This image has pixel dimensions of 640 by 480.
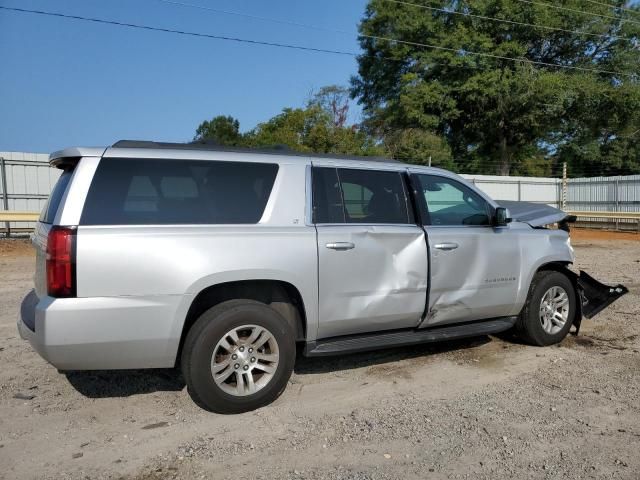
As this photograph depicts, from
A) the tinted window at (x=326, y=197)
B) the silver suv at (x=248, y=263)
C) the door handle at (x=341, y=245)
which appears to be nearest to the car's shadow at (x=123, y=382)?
the silver suv at (x=248, y=263)

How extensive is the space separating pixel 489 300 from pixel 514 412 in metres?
1.32

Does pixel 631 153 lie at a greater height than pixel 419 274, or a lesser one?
greater

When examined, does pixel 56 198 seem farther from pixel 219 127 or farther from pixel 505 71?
pixel 219 127

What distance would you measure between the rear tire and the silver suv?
36 cm

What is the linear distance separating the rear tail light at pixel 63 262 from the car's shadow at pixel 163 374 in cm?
127

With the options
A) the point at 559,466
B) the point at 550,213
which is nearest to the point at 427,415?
the point at 559,466

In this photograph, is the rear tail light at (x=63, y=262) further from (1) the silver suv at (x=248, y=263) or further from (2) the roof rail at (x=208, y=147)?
(2) the roof rail at (x=208, y=147)

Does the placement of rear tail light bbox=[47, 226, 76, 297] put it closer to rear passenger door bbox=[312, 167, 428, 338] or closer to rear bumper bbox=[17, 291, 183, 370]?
rear bumper bbox=[17, 291, 183, 370]

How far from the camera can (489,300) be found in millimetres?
5145

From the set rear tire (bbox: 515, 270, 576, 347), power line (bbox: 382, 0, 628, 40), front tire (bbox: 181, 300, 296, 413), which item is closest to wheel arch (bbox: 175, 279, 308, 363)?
front tire (bbox: 181, 300, 296, 413)

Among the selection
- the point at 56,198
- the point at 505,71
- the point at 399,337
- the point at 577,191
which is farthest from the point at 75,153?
the point at 505,71

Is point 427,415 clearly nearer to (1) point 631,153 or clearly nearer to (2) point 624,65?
(2) point 624,65

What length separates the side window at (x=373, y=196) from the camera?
15.0ft

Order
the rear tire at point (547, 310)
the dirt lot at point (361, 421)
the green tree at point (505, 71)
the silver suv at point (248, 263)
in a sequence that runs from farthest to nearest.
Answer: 1. the green tree at point (505, 71)
2. the rear tire at point (547, 310)
3. the silver suv at point (248, 263)
4. the dirt lot at point (361, 421)
